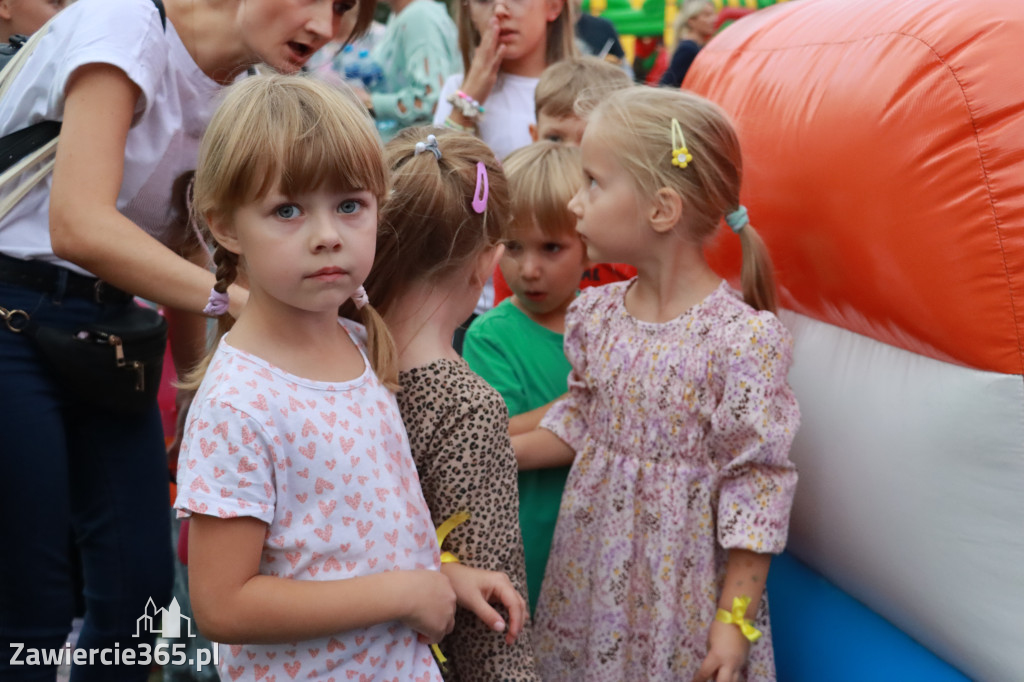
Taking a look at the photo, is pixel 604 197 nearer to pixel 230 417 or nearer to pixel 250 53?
pixel 250 53

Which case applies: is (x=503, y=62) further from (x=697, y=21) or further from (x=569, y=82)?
(x=697, y=21)

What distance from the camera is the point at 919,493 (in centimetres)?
174

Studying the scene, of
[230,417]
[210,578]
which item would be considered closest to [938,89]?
[230,417]

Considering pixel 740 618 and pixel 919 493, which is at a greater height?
pixel 919 493

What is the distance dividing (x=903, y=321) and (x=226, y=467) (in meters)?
1.23

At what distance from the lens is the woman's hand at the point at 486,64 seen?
3254 mm

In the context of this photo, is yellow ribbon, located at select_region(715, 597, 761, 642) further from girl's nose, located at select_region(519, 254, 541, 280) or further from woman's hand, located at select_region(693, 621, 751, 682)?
girl's nose, located at select_region(519, 254, 541, 280)

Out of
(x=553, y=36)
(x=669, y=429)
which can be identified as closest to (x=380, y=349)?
(x=669, y=429)

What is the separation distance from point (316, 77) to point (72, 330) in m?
0.71

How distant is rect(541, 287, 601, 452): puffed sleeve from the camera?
6.87ft

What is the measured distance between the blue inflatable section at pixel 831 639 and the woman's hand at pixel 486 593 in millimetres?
786

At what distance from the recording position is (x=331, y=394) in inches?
54.6

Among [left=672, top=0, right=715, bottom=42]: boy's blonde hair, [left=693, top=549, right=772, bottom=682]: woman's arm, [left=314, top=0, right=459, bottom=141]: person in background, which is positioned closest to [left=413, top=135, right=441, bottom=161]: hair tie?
[left=693, top=549, right=772, bottom=682]: woman's arm

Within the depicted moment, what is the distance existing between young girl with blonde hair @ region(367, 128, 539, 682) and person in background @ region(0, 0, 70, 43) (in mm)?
1385
